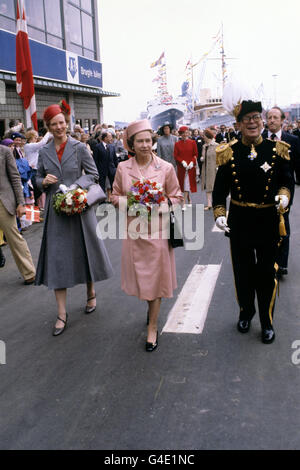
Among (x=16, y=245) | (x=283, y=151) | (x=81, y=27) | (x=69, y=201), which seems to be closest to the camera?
(x=283, y=151)

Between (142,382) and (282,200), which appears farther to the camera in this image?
(282,200)

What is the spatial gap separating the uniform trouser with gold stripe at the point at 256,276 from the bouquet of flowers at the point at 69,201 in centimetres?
150

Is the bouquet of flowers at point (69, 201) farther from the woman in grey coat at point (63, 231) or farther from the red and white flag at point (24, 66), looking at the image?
the red and white flag at point (24, 66)

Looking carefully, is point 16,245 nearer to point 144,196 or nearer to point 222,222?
point 144,196

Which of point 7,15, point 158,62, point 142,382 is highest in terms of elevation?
point 158,62

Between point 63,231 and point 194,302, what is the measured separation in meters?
1.65

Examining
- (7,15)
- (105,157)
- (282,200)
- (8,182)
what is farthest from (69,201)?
(7,15)

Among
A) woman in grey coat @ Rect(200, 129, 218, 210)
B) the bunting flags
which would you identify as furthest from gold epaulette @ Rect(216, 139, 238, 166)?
the bunting flags

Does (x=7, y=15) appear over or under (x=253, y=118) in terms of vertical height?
over

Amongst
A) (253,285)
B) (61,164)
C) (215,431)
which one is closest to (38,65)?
(61,164)

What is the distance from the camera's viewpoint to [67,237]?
475cm

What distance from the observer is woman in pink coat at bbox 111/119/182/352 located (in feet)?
13.4

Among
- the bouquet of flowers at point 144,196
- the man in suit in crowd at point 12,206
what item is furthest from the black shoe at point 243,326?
the man in suit in crowd at point 12,206

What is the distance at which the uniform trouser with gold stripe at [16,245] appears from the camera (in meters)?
6.27
